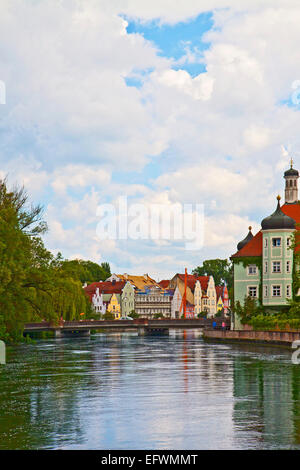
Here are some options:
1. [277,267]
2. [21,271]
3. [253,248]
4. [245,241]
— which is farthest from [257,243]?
[21,271]

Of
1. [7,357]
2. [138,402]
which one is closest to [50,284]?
[7,357]

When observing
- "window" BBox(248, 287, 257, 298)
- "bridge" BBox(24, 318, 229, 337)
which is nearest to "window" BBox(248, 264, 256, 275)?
"window" BBox(248, 287, 257, 298)

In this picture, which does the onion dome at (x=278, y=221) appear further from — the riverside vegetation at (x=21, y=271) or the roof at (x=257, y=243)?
the riverside vegetation at (x=21, y=271)

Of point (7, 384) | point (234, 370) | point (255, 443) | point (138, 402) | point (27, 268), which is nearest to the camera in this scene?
point (255, 443)

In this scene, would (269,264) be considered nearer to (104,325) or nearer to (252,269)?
(252,269)

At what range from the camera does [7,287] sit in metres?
59.2

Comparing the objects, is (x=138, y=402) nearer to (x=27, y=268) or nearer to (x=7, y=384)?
(x=7, y=384)

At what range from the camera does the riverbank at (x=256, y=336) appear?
63522 millimetres

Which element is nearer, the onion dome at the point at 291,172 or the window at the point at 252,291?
the window at the point at 252,291

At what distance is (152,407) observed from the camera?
26391 millimetres

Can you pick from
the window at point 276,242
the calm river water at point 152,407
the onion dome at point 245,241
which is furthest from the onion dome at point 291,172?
the calm river water at point 152,407

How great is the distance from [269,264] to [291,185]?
1941cm

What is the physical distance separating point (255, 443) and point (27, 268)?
4546 centimetres

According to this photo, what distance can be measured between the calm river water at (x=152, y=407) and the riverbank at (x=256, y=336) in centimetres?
1722
